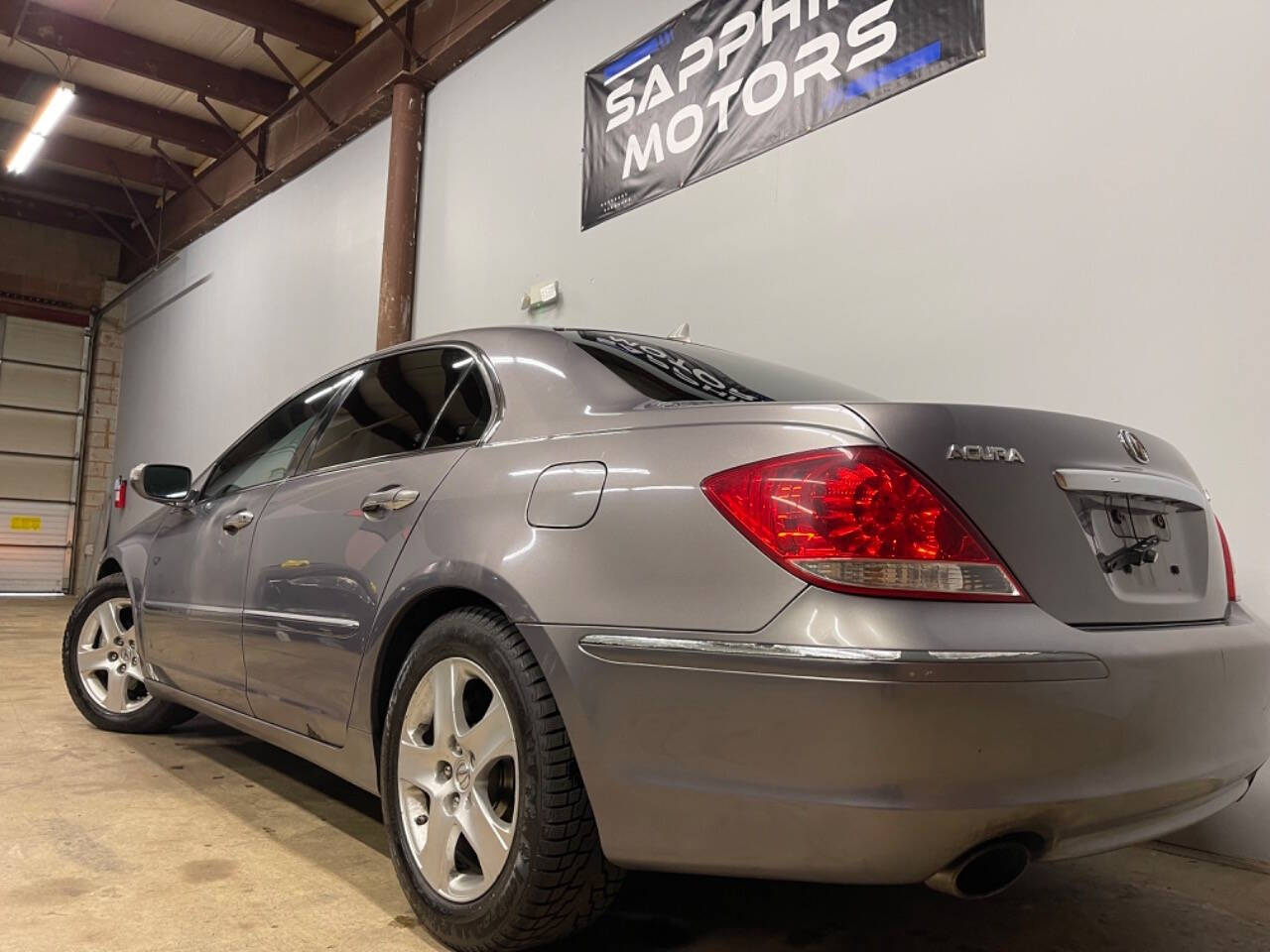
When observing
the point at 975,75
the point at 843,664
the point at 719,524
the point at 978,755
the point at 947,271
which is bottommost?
the point at 978,755

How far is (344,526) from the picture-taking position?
79.7 inches

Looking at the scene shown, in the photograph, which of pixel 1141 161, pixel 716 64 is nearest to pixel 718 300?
pixel 716 64

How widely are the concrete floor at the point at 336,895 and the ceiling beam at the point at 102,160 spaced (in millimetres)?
8833

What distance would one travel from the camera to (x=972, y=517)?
125 centimetres

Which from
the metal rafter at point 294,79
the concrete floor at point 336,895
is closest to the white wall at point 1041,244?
the concrete floor at point 336,895

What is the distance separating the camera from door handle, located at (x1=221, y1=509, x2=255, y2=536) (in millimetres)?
2451

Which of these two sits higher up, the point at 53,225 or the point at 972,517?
the point at 53,225

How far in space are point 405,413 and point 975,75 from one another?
2.33 metres

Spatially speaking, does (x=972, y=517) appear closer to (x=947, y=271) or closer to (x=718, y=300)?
(x=947, y=271)

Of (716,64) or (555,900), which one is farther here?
(716,64)

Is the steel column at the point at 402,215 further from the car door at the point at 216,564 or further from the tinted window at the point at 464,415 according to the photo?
the tinted window at the point at 464,415

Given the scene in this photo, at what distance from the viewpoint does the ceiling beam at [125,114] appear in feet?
26.4

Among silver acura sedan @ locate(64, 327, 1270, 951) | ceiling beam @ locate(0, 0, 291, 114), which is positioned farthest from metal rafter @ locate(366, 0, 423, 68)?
silver acura sedan @ locate(64, 327, 1270, 951)

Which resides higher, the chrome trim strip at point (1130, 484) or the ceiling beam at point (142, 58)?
the ceiling beam at point (142, 58)
